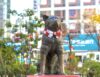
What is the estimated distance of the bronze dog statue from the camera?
34.9 ft

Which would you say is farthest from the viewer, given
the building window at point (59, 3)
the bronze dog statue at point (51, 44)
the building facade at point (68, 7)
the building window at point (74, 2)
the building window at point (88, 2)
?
the building window at point (59, 3)

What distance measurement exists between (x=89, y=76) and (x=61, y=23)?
1069 cm

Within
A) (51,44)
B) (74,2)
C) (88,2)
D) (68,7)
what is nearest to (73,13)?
(68,7)

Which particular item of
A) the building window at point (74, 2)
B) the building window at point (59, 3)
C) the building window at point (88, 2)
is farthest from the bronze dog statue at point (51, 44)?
the building window at point (59, 3)

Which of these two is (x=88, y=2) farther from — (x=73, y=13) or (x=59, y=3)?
(x=59, y=3)

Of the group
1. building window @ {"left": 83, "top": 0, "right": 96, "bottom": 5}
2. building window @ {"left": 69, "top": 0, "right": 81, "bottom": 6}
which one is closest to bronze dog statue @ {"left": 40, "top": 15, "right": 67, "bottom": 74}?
building window @ {"left": 83, "top": 0, "right": 96, "bottom": 5}

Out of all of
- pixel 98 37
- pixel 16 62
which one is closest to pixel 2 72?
pixel 16 62

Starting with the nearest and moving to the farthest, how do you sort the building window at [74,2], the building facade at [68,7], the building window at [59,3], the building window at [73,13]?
the building facade at [68,7] < the building window at [73,13] < the building window at [74,2] < the building window at [59,3]

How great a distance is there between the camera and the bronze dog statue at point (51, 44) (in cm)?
1062

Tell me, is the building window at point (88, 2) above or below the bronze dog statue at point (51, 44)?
above

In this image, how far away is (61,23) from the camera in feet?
36.0

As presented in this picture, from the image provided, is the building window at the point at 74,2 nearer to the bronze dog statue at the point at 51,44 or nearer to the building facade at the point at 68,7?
the building facade at the point at 68,7

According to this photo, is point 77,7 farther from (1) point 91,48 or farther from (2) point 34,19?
(2) point 34,19

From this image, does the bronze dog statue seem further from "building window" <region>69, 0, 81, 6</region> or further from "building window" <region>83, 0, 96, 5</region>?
"building window" <region>69, 0, 81, 6</region>
